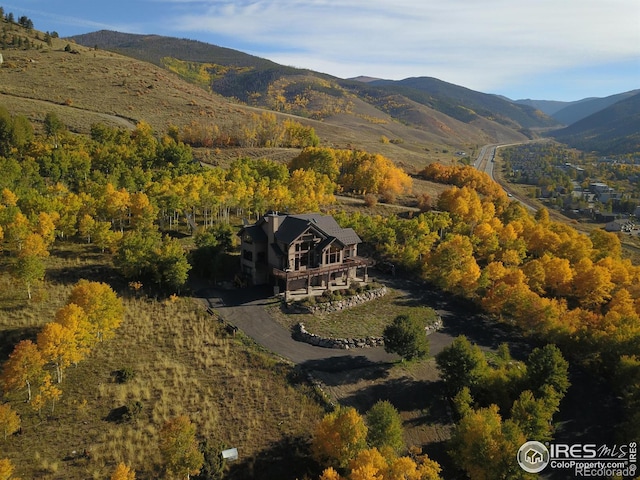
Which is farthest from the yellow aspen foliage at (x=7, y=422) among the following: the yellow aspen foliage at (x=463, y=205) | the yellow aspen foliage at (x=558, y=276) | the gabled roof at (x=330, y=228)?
the yellow aspen foliage at (x=463, y=205)

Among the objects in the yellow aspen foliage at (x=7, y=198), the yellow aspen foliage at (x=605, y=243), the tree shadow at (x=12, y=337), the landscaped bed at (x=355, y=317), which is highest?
the yellow aspen foliage at (x=7, y=198)

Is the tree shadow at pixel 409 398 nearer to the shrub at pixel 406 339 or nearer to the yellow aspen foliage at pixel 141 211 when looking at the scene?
the shrub at pixel 406 339

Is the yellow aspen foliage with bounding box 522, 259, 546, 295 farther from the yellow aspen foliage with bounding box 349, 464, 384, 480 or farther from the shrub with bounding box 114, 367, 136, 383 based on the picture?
the shrub with bounding box 114, 367, 136, 383

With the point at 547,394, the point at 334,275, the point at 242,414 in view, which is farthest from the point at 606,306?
the point at 242,414

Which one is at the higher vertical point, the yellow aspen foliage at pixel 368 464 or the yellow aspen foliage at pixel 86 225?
the yellow aspen foliage at pixel 86 225

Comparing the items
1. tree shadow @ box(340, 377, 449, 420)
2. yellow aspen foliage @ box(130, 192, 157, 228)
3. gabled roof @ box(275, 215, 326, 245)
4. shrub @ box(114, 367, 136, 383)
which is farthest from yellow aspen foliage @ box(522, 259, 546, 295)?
yellow aspen foliage @ box(130, 192, 157, 228)

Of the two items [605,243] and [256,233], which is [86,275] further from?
[605,243]
